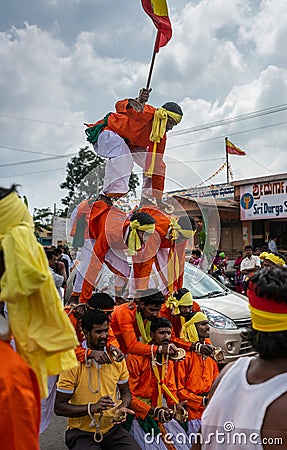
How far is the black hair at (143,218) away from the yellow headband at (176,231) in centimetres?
28

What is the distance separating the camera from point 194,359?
3.64m

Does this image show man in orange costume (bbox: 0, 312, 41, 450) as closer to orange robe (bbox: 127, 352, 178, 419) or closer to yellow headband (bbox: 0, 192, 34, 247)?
yellow headband (bbox: 0, 192, 34, 247)

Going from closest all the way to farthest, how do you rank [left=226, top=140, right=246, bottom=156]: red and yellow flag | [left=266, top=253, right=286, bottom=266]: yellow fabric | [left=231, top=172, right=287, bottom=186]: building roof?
1. [left=266, top=253, right=286, bottom=266]: yellow fabric
2. [left=231, top=172, right=287, bottom=186]: building roof
3. [left=226, top=140, right=246, bottom=156]: red and yellow flag

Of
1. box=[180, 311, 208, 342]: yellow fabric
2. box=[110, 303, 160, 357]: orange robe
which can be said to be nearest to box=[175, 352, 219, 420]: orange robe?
box=[180, 311, 208, 342]: yellow fabric

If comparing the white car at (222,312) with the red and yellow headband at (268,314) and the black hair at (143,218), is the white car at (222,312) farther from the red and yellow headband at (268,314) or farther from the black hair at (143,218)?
the red and yellow headband at (268,314)

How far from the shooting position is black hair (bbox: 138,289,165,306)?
3.61 metres

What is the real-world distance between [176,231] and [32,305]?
2499 millimetres

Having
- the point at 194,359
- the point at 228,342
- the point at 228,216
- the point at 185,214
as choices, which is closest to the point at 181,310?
the point at 194,359

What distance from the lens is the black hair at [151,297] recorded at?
3.61 metres

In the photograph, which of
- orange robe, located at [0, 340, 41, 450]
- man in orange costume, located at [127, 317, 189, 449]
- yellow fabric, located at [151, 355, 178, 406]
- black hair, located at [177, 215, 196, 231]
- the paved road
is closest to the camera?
orange robe, located at [0, 340, 41, 450]

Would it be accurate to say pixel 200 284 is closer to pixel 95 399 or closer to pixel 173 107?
pixel 173 107

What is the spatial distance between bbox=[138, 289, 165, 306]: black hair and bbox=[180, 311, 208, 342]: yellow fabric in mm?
400

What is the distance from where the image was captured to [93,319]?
312cm

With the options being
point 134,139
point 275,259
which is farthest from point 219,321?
point 134,139
